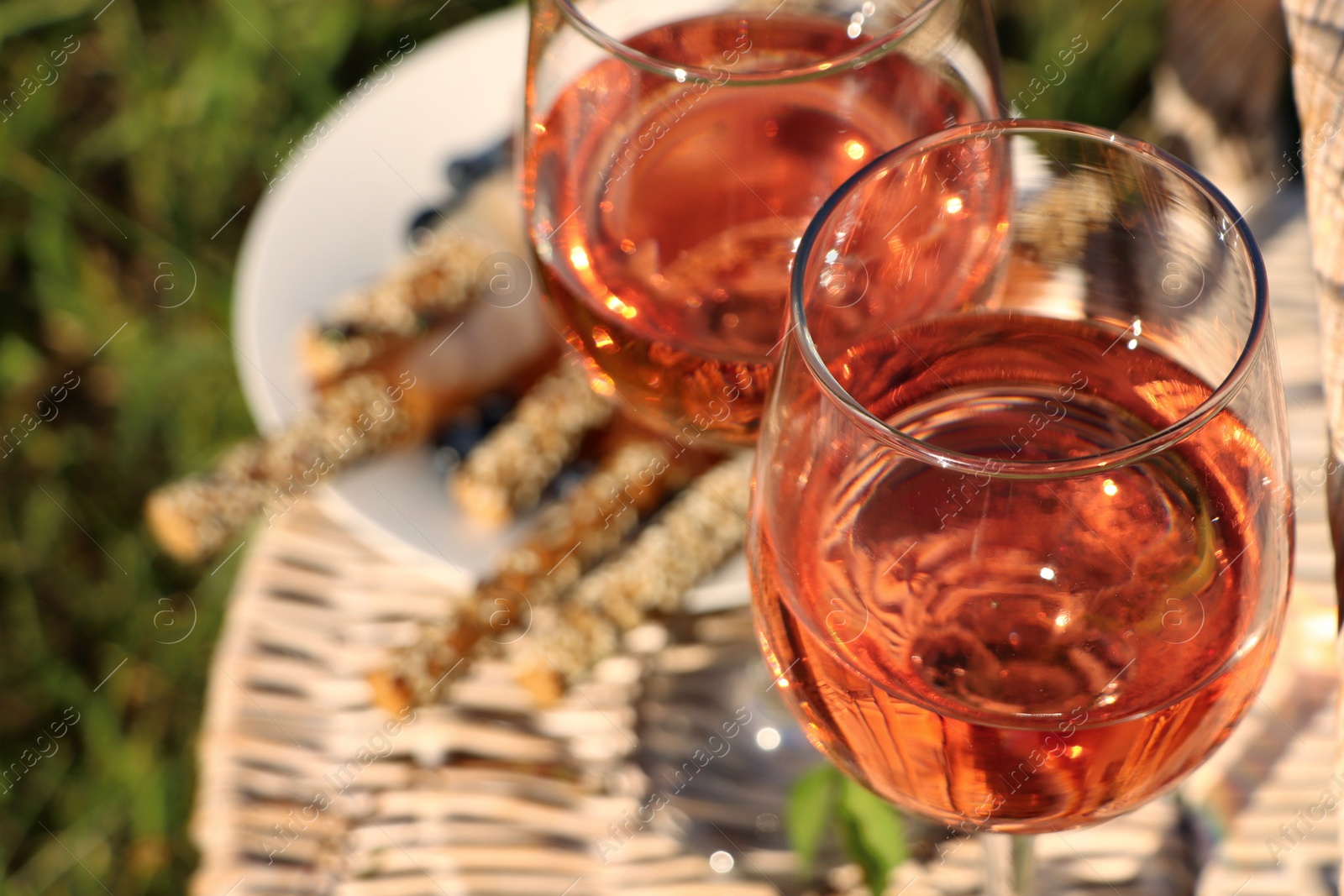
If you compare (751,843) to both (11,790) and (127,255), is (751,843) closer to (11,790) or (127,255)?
(11,790)

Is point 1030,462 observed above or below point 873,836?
above

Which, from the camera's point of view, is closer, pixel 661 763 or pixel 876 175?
pixel 876 175

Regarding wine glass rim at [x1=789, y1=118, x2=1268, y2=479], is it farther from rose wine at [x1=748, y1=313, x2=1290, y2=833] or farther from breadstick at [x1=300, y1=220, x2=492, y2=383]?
breadstick at [x1=300, y1=220, x2=492, y2=383]

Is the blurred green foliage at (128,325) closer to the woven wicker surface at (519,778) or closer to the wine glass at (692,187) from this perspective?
the woven wicker surface at (519,778)

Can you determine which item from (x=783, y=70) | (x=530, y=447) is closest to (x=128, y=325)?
(x=530, y=447)

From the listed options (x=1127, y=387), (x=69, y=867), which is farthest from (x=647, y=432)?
(x=69, y=867)

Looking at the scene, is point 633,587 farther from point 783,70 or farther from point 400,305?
point 783,70
